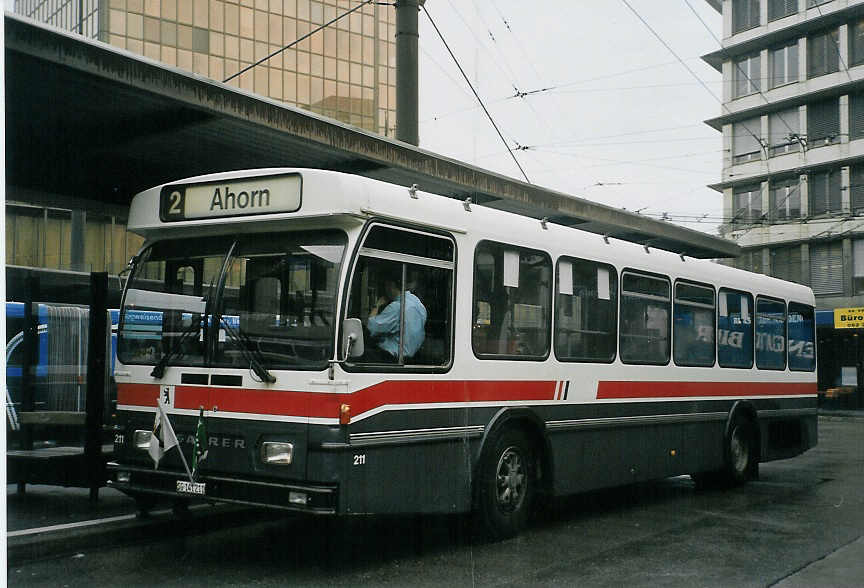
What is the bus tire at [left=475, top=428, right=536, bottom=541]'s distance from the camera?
329 inches

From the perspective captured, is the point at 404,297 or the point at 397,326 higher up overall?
the point at 404,297

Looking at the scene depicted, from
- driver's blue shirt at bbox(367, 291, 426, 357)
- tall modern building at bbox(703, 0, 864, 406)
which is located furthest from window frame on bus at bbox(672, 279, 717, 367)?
tall modern building at bbox(703, 0, 864, 406)

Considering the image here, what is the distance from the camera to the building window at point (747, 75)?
4625 cm

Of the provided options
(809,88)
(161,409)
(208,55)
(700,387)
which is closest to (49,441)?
(161,409)

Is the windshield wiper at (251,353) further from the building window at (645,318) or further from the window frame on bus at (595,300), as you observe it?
the building window at (645,318)

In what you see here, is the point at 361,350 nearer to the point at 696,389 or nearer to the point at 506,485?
the point at 506,485

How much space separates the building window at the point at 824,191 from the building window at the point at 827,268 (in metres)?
1.63

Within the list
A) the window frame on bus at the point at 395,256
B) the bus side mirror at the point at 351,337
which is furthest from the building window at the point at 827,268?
the bus side mirror at the point at 351,337

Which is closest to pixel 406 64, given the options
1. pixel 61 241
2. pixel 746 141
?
pixel 746 141

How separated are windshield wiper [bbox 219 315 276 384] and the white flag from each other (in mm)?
825

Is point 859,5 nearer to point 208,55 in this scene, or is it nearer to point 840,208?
point 840,208

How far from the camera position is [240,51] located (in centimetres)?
6322

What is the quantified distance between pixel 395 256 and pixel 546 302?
7.32 ft

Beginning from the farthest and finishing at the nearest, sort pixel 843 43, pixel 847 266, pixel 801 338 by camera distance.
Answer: pixel 847 266, pixel 843 43, pixel 801 338
